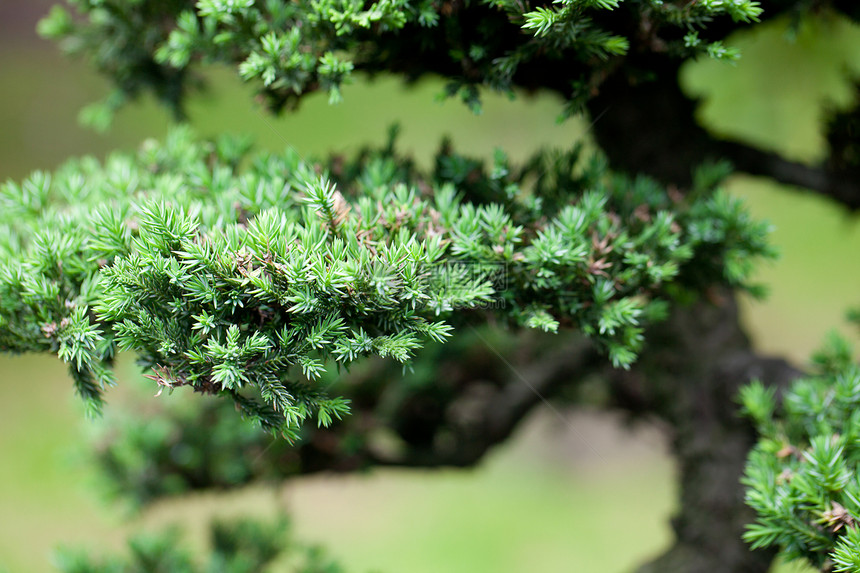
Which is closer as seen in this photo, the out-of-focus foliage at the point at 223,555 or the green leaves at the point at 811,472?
the green leaves at the point at 811,472

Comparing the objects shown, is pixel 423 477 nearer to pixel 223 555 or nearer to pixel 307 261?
pixel 223 555

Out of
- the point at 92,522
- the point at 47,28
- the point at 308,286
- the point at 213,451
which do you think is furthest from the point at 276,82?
the point at 92,522

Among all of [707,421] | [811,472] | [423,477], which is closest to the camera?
[811,472]

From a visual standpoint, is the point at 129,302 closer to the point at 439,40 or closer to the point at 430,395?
the point at 439,40

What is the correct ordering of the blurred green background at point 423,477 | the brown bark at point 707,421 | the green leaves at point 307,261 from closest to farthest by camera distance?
the green leaves at point 307,261 < the brown bark at point 707,421 < the blurred green background at point 423,477

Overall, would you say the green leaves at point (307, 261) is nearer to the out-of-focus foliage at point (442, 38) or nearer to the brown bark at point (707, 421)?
the out-of-focus foliage at point (442, 38)

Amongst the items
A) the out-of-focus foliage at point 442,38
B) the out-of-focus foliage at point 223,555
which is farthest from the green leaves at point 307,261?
the out-of-focus foliage at point 223,555

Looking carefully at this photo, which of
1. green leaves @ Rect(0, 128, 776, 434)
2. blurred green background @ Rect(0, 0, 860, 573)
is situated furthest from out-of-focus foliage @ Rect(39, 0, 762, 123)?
blurred green background @ Rect(0, 0, 860, 573)

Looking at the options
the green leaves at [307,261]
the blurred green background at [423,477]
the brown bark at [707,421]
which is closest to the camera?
the green leaves at [307,261]

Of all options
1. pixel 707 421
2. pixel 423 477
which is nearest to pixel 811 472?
pixel 707 421
